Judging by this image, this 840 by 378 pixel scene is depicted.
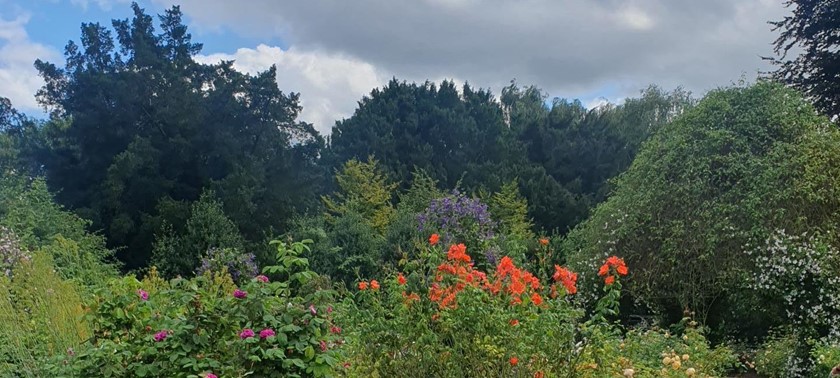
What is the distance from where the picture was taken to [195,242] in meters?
12.3

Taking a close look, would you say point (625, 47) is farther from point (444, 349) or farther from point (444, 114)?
point (444, 114)

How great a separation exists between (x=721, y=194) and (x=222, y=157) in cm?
Result: 1165

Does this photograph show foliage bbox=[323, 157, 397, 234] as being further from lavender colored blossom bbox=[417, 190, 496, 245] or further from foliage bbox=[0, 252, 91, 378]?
foliage bbox=[0, 252, 91, 378]

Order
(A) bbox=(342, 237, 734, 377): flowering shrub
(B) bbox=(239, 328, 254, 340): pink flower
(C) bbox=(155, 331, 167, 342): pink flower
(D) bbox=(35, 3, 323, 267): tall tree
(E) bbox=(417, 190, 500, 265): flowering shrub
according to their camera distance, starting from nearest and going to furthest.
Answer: (B) bbox=(239, 328, 254, 340): pink flower, (C) bbox=(155, 331, 167, 342): pink flower, (A) bbox=(342, 237, 734, 377): flowering shrub, (E) bbox=(417, 190, 500, 265): flowering shrub, (D) bbox=(35, 3, 323, 267): tall tree

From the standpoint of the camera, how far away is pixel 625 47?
275 inches

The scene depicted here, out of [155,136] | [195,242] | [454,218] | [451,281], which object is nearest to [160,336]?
[451,281]

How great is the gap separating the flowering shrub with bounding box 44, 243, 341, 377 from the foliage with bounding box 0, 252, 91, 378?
2.10ft

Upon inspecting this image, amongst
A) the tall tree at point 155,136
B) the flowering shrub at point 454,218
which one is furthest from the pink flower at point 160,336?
the tall tree at point 155,136

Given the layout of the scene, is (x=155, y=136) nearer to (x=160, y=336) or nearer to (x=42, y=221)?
(x=42, y=221)

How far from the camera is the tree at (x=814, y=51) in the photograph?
10.5 metres

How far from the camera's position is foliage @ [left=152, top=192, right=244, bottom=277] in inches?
474

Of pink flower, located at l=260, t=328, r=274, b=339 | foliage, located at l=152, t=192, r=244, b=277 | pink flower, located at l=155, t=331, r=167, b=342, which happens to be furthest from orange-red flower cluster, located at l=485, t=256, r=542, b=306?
foliage, located at l=152, t=192, r=244, b=277

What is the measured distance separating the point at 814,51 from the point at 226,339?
11545mm

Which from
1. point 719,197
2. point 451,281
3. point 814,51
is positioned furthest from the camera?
point 814,51
